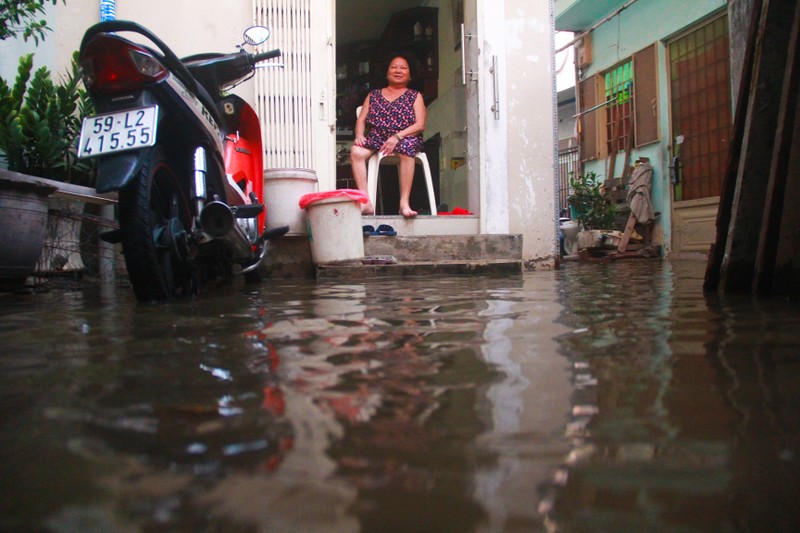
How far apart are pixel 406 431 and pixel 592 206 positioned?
10.9m

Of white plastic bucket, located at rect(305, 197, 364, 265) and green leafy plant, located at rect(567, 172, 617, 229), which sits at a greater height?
green leafy plant, located at rect(567, 172, 617, 229)

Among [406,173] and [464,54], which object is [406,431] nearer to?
[406,173]

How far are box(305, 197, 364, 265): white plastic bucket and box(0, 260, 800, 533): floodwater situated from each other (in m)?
2.85

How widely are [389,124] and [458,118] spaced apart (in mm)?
1792

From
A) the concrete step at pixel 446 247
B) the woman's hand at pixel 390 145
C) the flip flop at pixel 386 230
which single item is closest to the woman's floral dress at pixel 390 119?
the woman's hand at pixel 390 145

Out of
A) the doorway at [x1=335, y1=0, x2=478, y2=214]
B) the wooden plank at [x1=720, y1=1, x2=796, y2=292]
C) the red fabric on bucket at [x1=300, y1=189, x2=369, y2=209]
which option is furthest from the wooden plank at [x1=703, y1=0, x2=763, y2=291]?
the doorway at [x1=335, y1=0, x2=478, y2=214]

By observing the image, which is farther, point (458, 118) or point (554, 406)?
point (458, 118)

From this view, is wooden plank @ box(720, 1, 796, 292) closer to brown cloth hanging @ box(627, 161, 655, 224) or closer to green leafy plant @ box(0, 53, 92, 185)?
green leafy plant @ box(0, 53, 92, 185)

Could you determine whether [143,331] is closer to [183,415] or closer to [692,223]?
[183,415]

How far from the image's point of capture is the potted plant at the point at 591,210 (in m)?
10.1

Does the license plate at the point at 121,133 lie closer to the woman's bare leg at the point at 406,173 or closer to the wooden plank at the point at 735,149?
the wooden plank at the point at 735,149

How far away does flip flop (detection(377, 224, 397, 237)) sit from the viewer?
483 centimetres

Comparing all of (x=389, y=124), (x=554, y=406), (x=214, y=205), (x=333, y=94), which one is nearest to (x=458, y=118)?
(x=389, y=124)

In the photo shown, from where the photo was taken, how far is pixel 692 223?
353 inches
